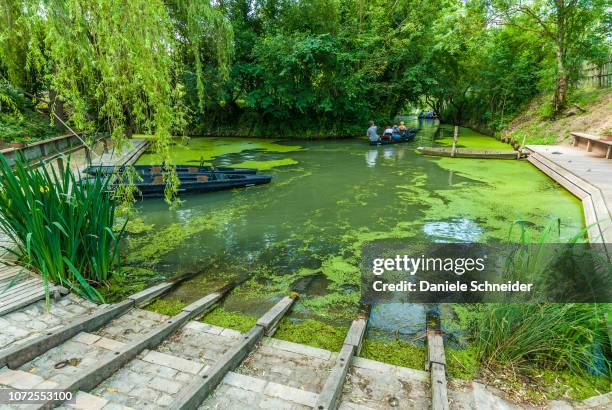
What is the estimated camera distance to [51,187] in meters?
2.85

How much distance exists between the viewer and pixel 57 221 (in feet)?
9.36

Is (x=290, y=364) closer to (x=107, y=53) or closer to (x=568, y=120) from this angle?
(x=107, y=53)

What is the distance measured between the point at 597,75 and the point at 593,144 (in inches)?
258

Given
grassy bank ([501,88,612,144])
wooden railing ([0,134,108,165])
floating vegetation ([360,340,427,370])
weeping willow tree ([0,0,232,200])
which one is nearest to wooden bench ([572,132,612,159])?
grassy bank ([501,88,612,144])

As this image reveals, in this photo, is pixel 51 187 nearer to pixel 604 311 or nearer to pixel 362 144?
pixel 604 311

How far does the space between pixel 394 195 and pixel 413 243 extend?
272cm

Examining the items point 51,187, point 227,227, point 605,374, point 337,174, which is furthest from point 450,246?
point 337,174

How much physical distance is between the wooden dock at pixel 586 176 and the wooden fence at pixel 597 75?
473cm

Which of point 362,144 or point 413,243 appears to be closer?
point 413,243

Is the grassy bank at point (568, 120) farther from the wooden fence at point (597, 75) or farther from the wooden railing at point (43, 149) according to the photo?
the wooden railing at point (43, 149)

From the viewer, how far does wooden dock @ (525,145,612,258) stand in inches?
185

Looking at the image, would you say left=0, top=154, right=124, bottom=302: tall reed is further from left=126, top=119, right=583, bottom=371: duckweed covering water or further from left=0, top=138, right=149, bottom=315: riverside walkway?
left=126, top=119, right=583, bottom=371: duckweed covering water

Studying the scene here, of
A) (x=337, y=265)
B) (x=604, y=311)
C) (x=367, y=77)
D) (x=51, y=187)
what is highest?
(x=367, y=77)

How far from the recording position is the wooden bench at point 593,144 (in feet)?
29.0
